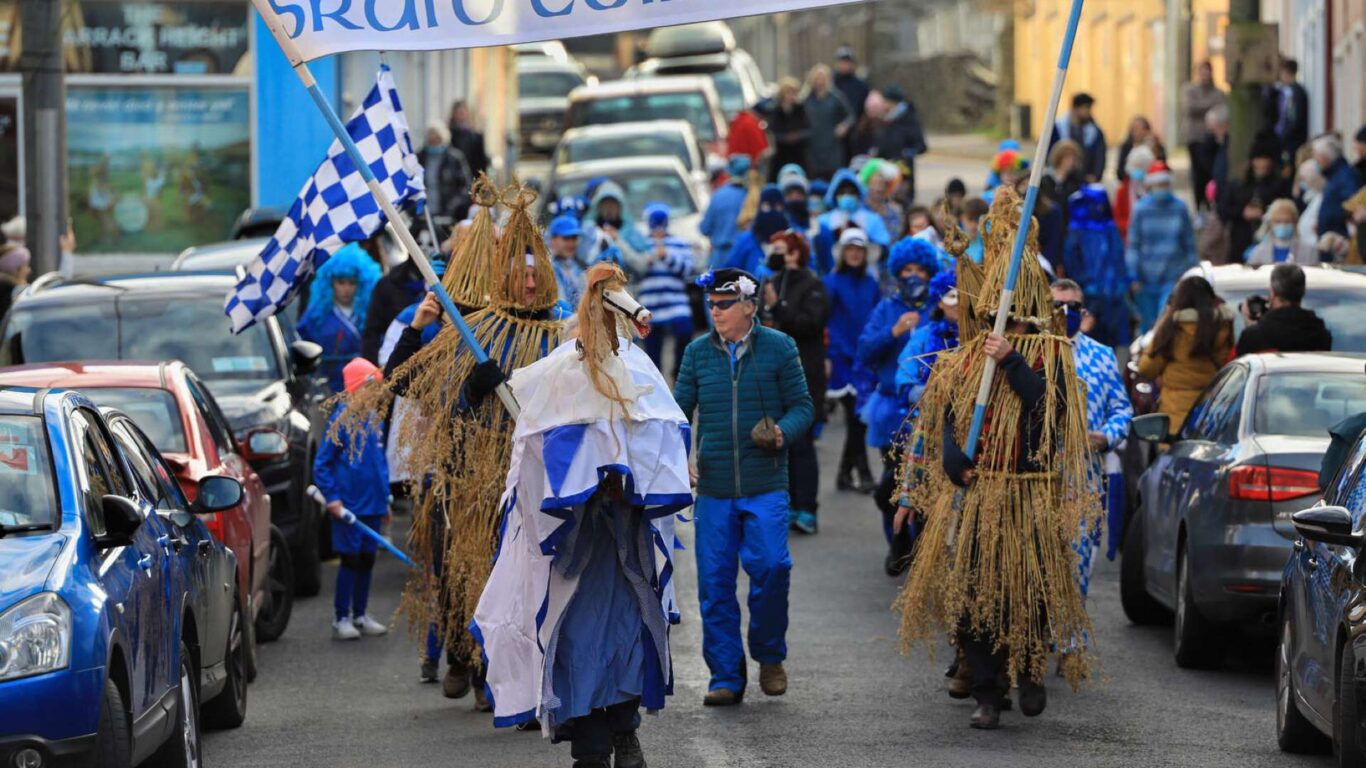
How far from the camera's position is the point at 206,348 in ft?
48.4

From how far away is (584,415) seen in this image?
8352 millimetres

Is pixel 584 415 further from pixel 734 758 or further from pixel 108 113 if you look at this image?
pixel 108 113

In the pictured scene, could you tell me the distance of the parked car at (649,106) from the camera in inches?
1420

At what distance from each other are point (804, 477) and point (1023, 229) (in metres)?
6.07

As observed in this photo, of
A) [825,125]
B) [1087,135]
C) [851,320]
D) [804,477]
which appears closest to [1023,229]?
[804,477]

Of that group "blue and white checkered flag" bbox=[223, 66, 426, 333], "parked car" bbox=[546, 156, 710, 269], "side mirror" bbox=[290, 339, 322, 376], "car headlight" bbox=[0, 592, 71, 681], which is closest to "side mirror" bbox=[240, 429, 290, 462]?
"blue and white checkered flag" bbox=[223, 66, 426, 333]

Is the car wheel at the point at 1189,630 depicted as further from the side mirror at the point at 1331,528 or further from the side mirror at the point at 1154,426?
the side mirror at the point at 1331,528

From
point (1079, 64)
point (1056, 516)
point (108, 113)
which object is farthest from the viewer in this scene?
point (1079, 64)

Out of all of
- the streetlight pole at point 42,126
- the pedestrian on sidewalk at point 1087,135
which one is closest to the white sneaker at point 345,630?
the streetlight pole at point 42,126

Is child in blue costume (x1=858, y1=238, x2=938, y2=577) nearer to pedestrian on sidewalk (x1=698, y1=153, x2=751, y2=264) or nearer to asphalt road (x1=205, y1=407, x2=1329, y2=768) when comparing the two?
asphalt road (x1=205, y1=407, x2=1329, y2=768)

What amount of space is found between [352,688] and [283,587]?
1831 mm

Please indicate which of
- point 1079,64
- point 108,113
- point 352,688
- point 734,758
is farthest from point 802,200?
point 1079,64

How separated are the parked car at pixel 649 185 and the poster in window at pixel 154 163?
3686 mm

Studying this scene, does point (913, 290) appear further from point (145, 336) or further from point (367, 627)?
point (145, 336)
